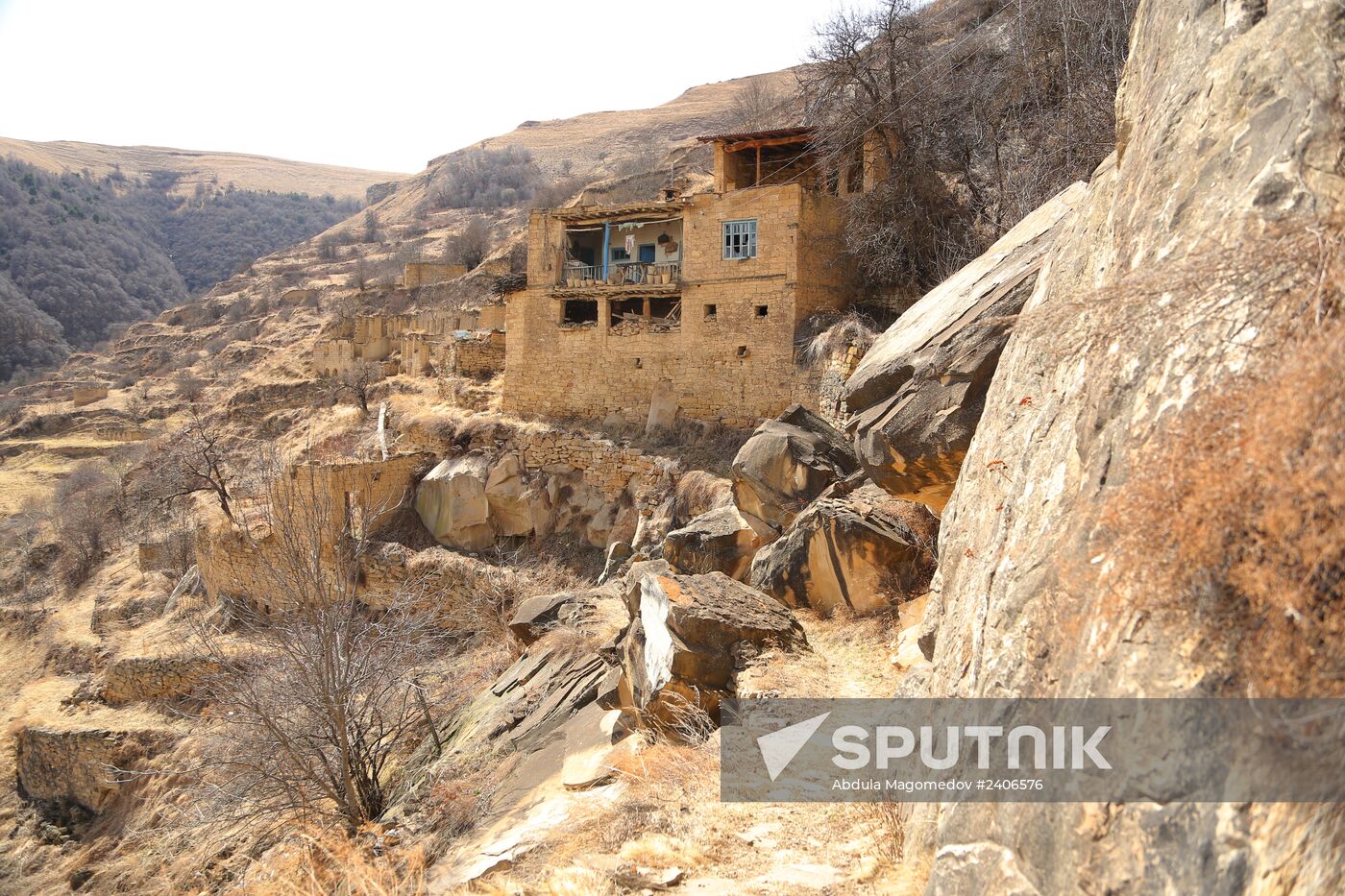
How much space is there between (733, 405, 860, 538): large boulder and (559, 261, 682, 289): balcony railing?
799 cm

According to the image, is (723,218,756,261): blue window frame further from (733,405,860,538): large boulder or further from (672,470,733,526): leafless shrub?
(733,405,860,538): large boulder

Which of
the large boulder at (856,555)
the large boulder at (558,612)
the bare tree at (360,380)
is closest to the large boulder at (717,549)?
the large boulder at (558,612)

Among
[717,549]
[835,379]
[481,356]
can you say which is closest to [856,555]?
[717,549]

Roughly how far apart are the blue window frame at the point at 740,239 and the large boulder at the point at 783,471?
696 cm

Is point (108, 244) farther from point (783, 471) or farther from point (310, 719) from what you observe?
point (783, 471)

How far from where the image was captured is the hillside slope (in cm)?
9494

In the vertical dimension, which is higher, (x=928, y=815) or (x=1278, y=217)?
(x=1278, y=217)

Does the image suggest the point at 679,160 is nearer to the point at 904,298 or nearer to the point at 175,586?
the point at 904,298

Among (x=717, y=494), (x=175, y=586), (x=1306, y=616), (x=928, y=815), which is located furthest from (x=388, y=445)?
(x=1306, y=616)

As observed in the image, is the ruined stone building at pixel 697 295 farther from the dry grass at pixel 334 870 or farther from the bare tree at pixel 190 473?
the dry grass at pixel 334 870

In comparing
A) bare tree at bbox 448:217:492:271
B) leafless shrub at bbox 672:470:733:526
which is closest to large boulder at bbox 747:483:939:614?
leafless shrub at bbox 672:470:733:526

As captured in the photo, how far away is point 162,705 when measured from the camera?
49.0 ft

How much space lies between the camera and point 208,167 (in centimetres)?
10569

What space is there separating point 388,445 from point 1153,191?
811 inches
